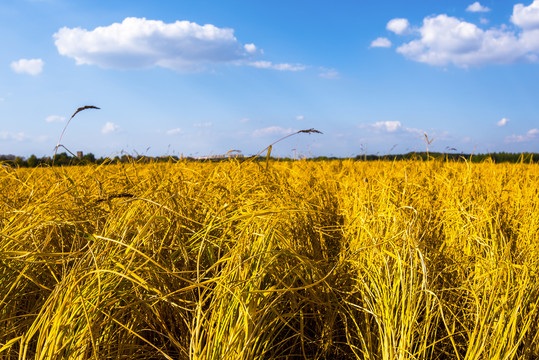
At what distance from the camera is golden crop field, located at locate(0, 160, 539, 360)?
0.87 metres

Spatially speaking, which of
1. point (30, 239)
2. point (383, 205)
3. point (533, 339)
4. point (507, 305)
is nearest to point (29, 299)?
point (30, 239)

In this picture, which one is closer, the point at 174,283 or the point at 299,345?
the point at 174,283

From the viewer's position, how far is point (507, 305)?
1121 millimetres

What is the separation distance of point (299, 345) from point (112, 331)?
2.19 ft

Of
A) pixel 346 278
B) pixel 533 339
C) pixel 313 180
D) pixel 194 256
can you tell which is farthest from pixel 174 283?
pixel 313 180

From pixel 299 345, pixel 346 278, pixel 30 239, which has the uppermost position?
pixel 30 239

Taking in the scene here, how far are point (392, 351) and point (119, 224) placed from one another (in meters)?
0.99

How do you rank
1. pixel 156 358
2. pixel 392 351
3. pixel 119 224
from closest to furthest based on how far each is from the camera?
pixel 392 351 → pixel 156 358 → pixel 119 224

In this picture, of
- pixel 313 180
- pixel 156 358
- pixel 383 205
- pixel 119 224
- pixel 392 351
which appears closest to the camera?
pixel 392 351

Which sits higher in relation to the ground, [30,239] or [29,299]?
[30,239]

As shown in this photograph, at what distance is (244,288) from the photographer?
94cm

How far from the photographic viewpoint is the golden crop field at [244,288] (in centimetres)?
87

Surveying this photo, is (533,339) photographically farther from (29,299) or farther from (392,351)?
(29,299)

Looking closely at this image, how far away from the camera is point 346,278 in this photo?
1302 mm
